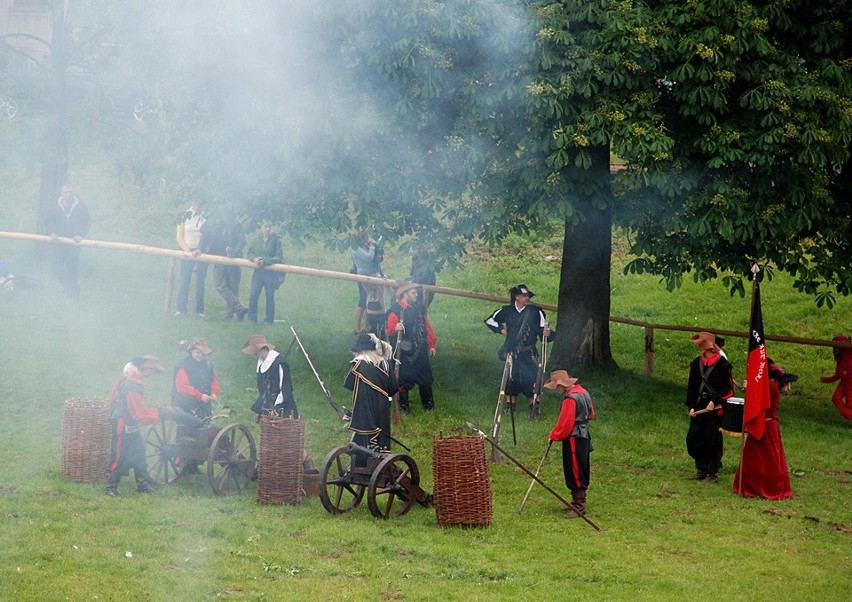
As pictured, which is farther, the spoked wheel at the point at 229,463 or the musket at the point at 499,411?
the musket at the point at 499,411

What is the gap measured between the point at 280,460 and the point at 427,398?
13.9ft

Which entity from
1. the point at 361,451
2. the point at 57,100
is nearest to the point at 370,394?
the point at 361,451

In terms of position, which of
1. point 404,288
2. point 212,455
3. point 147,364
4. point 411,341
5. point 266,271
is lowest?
point 212,455

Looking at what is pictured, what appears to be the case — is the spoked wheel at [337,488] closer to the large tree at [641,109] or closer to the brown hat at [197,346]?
the brown hat at [197,346]

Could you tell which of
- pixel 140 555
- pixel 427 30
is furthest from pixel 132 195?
pixel 140 555

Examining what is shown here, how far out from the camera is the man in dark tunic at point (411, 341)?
607 inches

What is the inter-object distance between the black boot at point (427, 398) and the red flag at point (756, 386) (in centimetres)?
406

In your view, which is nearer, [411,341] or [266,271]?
[411,341]

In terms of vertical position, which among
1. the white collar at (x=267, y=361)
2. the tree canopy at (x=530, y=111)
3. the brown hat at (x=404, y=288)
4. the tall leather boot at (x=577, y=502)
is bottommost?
the tall leather boot at (x=577, y=502)

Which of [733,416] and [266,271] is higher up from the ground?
[266,271]

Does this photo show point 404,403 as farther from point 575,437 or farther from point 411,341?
point 575,437

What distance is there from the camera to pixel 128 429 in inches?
465

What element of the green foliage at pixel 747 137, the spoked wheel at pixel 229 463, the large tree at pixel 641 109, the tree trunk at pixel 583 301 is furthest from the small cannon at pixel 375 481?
the tree trunk at pixel 583 301

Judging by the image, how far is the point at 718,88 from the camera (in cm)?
1416
